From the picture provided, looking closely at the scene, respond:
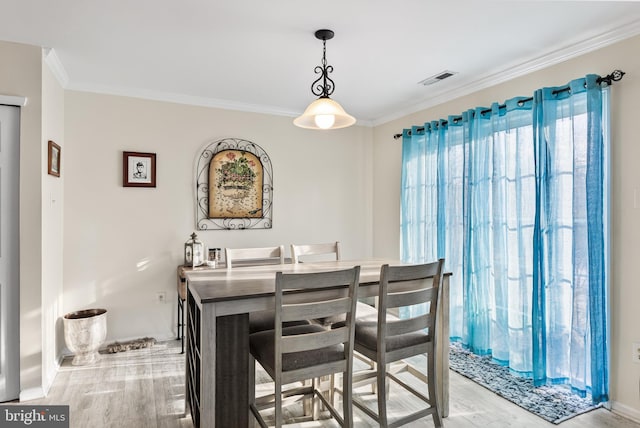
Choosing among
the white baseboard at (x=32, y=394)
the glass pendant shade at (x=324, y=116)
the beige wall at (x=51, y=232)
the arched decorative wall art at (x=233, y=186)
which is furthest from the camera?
the arched decorative wall art at (x=233, y=186)

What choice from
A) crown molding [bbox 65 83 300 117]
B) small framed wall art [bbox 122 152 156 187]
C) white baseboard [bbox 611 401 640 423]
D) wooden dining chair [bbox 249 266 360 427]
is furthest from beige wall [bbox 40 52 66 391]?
white baseboard [bbox 611 401 640 423]

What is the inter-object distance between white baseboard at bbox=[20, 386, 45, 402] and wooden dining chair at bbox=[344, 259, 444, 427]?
2.18m

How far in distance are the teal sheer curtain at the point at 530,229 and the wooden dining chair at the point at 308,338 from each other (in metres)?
1.60

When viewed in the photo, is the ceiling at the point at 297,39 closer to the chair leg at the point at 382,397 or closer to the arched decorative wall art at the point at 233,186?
the arched decorative wall art at the point at 233,186

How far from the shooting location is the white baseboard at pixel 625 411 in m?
2.30

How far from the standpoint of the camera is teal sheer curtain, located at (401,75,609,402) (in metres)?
2.45

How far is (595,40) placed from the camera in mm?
2494

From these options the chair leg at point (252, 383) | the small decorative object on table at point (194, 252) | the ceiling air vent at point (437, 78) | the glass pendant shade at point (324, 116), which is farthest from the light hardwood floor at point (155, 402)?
the ceiling air vent at point (437, 78)

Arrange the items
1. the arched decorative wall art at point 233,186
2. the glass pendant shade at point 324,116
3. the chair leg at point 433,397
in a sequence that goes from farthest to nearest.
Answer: the arched decorative wall art at point 233,186
the glass pendant shade at point 324,116
the chair leg at point 433,397

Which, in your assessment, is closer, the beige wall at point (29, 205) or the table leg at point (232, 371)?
the table leg at point (232, 371)

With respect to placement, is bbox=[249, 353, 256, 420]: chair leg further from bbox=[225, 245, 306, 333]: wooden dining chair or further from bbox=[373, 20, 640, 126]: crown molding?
bbox=[373, 20, 640, 126]: crown molding

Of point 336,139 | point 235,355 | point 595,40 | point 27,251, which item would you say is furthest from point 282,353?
point 336,139

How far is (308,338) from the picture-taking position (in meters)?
1.87

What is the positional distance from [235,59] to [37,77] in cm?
137
